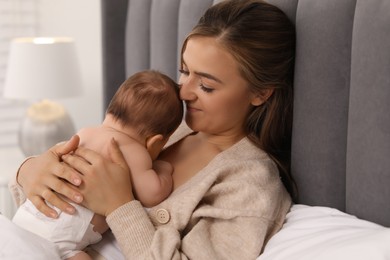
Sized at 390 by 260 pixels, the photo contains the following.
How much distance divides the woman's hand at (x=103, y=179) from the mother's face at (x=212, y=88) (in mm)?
220

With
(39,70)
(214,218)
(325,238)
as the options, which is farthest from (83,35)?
(325,238)

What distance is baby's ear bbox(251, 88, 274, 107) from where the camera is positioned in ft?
5.06

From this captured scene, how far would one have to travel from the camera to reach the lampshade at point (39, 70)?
2926 mm

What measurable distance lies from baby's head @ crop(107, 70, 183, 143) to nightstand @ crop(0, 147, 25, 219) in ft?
3.73

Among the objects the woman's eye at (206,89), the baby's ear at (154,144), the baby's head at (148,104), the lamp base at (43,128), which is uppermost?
the woman's eye at (206,89)

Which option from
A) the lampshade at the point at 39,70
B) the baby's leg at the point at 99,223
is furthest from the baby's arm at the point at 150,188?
the lampshade at the point at 39,70

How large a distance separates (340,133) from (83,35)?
96.9 inches

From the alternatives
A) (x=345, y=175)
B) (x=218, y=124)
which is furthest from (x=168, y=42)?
(x=345, y=175)

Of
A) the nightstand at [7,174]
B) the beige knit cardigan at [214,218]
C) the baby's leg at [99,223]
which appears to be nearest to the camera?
the beige knit cardigan at [214,218]

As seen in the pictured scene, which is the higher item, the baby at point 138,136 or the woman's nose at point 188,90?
the woman's nose at point 188,90

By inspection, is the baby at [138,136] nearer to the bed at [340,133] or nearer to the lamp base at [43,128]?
the bed at [340,133]

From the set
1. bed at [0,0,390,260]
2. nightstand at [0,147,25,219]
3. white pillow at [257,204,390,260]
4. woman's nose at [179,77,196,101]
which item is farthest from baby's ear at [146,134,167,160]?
nightstand at [0,147,25,219]

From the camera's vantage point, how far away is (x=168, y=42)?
216 centimetres

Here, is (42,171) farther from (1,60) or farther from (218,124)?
(1,60)
